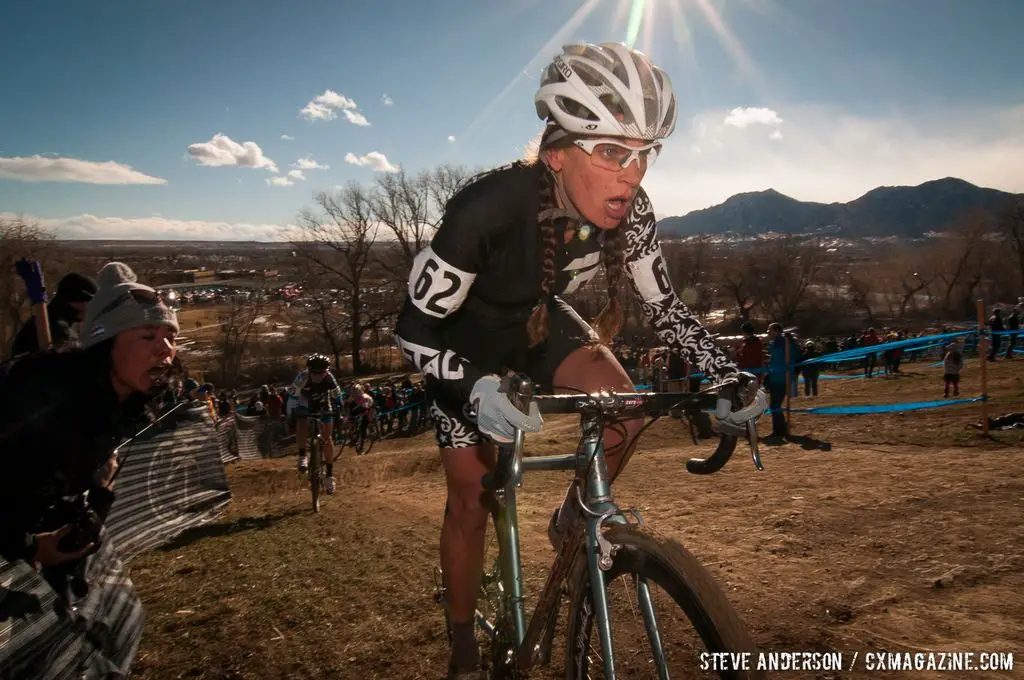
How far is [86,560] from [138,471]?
443 cm

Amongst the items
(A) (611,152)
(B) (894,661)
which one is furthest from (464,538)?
(B) (894,661)

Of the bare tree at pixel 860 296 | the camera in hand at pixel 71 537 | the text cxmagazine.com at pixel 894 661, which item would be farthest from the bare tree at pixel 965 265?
the camera in hand at pixel 71 537

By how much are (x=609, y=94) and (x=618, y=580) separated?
1.94 m

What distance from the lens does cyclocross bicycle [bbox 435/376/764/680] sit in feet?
5.71

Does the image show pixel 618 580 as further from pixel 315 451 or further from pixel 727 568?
pixel 315 451

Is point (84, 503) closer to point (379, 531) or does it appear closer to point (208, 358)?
point (379, 531)

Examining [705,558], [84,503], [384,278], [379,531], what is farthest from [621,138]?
[384,278]

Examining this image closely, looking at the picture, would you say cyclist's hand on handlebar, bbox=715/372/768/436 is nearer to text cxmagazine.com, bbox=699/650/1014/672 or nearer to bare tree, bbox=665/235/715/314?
text cxmagazine.com, bbox=699/650/1014/672

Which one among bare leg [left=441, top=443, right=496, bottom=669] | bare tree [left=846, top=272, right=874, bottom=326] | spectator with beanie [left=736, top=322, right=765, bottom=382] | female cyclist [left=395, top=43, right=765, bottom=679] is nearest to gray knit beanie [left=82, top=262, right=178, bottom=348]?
female cyclist [left=395, top=43, right=765, bottom=679]

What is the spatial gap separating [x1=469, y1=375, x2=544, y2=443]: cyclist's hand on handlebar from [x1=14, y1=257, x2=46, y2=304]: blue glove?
4.49 metres

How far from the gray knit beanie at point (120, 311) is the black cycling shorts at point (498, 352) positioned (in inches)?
51.7

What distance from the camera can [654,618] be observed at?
1.88 m

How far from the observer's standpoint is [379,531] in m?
6.06

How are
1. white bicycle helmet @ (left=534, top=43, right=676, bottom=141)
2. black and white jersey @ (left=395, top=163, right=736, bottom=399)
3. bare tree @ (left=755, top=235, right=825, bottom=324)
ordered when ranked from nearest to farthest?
black and white jersey @ (left=395, top=163, right=736, bottom=399), white bicycle helmet @ (left=534, top=43, right=676, bottom=141), bare tree @ (left=755, top=235, right=825, bottom=324)
